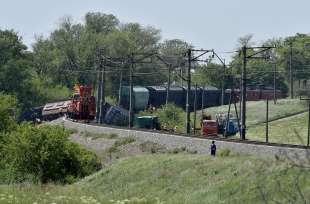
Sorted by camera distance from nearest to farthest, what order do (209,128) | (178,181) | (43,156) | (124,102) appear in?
1. (178,181)
2. (43,156)
3. (209,128)
4. (124,102)

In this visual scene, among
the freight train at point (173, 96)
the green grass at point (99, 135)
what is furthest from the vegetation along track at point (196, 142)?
the freight train at point (173, 96)

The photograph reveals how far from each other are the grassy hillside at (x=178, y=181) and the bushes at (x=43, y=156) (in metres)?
1.96

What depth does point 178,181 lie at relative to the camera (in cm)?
3706

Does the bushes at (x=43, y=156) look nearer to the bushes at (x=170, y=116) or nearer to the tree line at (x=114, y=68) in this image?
the bushes at (x=170, y=116)

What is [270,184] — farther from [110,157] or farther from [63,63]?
[63,63]

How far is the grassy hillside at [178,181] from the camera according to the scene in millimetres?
28969

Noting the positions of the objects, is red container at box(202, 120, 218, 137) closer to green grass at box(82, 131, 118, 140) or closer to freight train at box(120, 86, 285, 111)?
green grass at box(82, 131, 118, 140)

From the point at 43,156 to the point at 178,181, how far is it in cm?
958

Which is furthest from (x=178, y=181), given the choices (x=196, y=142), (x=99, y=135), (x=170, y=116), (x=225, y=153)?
(x=170, y=116)

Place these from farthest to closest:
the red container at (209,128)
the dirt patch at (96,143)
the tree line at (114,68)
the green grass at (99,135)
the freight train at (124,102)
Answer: the tree line at (114,68) → the freight train at (124,102) → the red container at (209,128) → the green grass at (99,135) → the dirt patch at (96,143)

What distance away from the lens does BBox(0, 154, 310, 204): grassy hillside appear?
29.0m

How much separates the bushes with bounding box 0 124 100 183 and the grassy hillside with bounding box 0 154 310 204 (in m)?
1.96

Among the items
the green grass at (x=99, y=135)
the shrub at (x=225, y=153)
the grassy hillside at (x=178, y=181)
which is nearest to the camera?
the grassy hillside at (x=178, y=181)

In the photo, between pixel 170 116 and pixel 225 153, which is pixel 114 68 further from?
pixel 225 153
